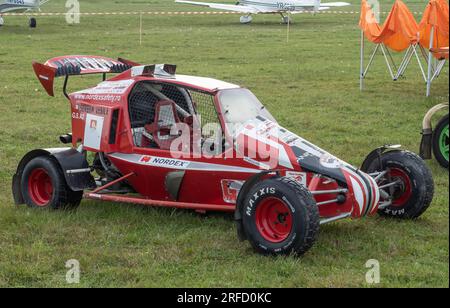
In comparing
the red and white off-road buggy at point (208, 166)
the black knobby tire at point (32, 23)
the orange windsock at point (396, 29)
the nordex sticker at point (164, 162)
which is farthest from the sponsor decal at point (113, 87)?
the black knobby tire at point (32, 23)

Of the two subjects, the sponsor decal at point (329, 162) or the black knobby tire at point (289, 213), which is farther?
the sponsor decal at point (329, 162)

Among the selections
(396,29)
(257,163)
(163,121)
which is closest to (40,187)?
(163,121)

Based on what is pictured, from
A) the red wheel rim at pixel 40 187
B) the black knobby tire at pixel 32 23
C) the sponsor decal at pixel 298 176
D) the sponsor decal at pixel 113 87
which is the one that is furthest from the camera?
the black knobby tire at pixel 32 23

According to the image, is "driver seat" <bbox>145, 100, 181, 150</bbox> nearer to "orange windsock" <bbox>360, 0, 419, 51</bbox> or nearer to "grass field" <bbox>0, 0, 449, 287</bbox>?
"grass field" <bbox>0, 0, 449, 287</bbox>

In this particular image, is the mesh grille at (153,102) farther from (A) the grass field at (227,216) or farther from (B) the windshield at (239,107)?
(A) the grass field at (227,216)

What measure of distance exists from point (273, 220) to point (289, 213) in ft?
0.92

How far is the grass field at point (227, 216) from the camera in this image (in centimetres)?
584

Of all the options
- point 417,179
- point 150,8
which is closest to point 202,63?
point 417,179

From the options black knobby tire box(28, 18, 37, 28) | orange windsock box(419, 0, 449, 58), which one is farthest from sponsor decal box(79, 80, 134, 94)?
black knobby tire box(28, 18, 37, 28)

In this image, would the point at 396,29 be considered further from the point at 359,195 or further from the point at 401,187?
the point at 359,195

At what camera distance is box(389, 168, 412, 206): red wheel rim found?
23.2 ft

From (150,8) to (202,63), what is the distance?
→ 24119mm

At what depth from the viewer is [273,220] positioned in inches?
247

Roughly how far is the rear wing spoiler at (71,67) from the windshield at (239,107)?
1.73 metres
